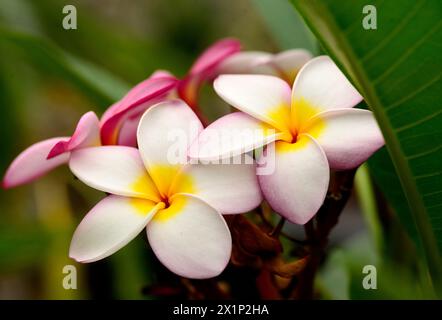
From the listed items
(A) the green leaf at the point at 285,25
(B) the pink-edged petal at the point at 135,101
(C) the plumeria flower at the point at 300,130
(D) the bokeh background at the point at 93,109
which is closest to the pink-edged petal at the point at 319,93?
(C) the plumeria flower at the point at 300,130

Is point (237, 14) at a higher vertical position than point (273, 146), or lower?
higher

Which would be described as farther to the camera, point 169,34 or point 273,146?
point 169,34

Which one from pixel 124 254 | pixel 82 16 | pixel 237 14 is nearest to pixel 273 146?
pixel 124 254

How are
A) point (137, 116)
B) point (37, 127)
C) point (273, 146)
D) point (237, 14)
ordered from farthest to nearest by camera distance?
point (237, 14) < point (37, 127) < point (137, 116) < point (273, 146)

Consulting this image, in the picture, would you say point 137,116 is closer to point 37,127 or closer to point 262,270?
point 262,270

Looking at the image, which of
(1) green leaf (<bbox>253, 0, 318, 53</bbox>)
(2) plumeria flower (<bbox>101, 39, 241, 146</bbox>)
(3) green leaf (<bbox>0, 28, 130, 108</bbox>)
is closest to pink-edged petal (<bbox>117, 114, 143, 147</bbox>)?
(2) plumeria flower (<bbox>101, 39, 241, 146</bbox>)

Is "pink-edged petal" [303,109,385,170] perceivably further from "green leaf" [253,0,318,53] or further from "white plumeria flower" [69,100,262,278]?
"green leaf" [253,0,318,53]
